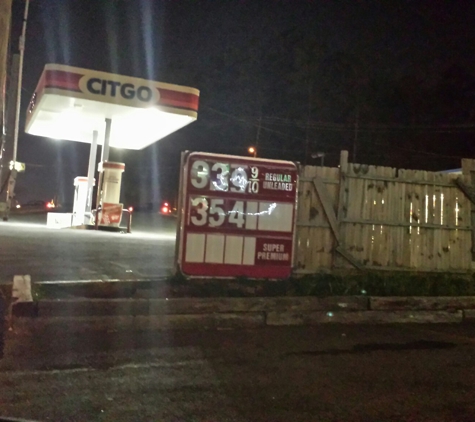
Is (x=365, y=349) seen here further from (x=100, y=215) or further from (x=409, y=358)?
(x=100, y=215)

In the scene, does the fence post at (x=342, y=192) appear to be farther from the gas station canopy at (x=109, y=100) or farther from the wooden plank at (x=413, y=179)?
the gas station canopy at (x=109, y=100)

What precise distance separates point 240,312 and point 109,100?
39.5ft

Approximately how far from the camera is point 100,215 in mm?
20812

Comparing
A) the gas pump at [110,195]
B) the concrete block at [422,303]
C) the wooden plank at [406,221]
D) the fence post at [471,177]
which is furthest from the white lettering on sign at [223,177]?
the gas pump at [110,195]

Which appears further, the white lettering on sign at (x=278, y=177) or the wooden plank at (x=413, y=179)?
the wooden plank at (x=413, y=179)

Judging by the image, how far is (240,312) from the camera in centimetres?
847

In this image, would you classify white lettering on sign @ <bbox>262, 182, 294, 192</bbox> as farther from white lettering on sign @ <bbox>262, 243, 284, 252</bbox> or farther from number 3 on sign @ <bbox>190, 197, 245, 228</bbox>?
white lettering on sign @ <bbox>262, 243, 284, 252</bbox>

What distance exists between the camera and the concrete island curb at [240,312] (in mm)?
7664

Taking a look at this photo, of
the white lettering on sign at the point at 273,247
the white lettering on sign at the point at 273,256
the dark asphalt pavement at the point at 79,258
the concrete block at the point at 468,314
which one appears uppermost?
the white lettering on sign at the point at 273,247

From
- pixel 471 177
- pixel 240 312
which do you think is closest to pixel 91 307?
pixel 240 312

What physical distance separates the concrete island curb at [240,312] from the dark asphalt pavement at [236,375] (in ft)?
0.84

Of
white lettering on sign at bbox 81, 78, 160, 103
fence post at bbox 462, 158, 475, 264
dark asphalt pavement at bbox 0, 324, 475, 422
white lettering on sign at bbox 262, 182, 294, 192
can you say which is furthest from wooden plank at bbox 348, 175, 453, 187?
white lettering on sign at bbox 81, 78, 160, 103

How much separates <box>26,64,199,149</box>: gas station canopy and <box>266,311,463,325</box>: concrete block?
39.8 ft

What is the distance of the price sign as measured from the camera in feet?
31.3
